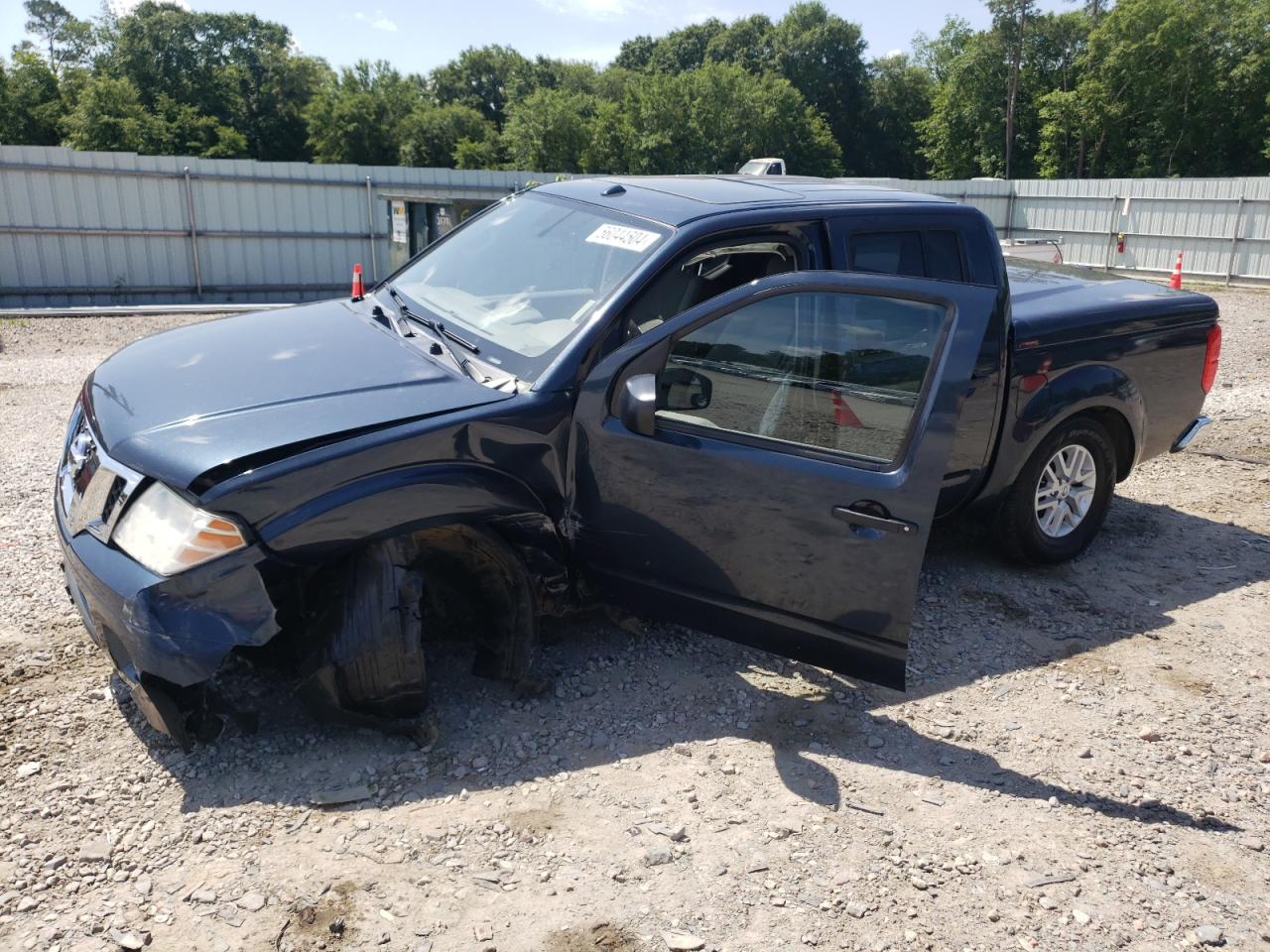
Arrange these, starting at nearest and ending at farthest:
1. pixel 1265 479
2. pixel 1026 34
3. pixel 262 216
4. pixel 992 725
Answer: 1. pixel 992 725
2. pixel 1265 479
3. pixel 262 216
4. pixel 1026 34

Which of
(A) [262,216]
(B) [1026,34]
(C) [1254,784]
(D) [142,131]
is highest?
(B) [1026,34]

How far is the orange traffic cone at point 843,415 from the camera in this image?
11.2 feet

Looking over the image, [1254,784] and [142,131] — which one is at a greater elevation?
[142,131]

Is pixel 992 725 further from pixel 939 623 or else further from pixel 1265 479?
pixel 1265 479

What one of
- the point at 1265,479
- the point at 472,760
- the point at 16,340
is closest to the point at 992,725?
the point at 472,760

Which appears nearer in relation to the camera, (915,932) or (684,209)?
(915,932)

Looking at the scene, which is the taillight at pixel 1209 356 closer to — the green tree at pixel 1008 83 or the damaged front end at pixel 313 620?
the damaged front end at pixel 313 620

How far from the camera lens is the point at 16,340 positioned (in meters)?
12.0

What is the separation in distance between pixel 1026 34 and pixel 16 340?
58.2 meters

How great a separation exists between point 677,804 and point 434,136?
63.9 m

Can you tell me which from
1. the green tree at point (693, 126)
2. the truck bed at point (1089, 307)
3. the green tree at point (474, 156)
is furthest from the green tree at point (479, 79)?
A: the truck bed at point (1089, 307)

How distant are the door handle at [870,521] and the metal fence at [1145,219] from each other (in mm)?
19879

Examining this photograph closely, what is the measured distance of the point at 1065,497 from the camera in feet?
17.2

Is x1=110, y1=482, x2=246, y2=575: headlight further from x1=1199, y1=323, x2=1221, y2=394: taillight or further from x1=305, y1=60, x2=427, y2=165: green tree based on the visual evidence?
x1=305, y1=60, x2=427, y2=165: green tree
